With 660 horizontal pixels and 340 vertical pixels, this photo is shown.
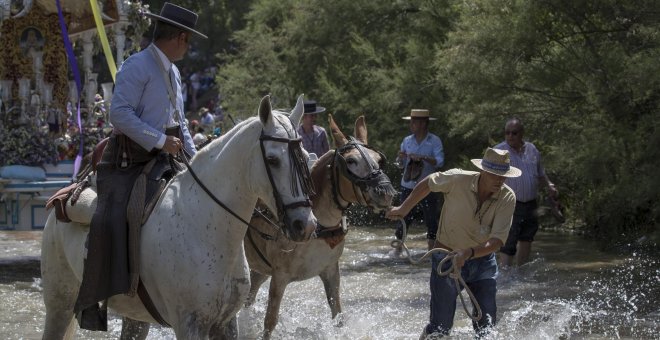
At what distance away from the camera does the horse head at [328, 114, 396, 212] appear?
824 centimetres

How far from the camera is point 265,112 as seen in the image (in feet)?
18.2

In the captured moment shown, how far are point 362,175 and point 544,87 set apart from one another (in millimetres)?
7088

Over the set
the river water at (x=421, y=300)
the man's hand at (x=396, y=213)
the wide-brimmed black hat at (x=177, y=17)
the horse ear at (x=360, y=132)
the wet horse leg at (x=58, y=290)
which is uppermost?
the wide-brimmed black hat at (x=177, y=17)

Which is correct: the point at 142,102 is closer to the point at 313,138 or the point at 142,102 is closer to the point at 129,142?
the point at 129,142

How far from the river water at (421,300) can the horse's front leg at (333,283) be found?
0.39ft

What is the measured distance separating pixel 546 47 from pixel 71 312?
965cm

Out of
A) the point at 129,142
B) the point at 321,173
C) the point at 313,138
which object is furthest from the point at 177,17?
the point at 313,138

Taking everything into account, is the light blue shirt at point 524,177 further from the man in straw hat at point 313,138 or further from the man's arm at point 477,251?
the man's arm at point 477,251

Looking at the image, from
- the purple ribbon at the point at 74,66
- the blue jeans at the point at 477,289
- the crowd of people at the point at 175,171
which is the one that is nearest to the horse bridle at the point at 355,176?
the crowd of people at the point at 175,171

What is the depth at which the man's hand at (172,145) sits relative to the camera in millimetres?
5918

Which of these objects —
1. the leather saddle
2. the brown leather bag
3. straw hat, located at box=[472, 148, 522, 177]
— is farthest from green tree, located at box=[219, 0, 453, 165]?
the brown leather bag

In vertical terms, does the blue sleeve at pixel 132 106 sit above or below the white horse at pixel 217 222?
above

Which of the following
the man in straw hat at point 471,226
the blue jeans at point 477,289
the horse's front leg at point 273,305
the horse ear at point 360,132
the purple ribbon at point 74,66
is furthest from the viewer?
the purple ribbon at point 74,66

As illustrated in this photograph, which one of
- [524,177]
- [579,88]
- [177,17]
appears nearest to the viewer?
[177,17]
